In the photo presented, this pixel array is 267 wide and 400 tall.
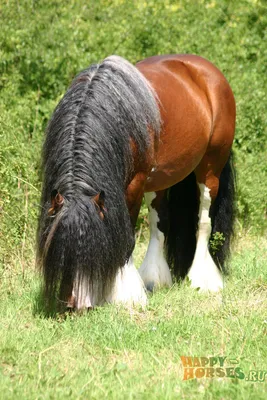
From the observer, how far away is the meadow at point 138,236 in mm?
3953

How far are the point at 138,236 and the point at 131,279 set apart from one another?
2.83 meters

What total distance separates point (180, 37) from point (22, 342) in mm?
7277

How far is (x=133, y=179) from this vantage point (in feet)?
17.7

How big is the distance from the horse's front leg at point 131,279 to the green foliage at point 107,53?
134 centimetres

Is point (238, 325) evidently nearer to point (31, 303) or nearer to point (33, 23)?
point (31, 303)

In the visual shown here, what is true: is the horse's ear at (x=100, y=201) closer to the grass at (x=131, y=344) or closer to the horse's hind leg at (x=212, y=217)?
the grass at (x=131, y=344)

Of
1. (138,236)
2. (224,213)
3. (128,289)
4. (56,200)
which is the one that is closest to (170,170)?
(224,213)

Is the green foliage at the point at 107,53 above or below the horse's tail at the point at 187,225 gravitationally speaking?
above

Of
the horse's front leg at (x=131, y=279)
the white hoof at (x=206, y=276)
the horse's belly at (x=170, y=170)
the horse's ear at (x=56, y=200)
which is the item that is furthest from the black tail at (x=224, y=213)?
the horse's ear at (x=56, y=200)

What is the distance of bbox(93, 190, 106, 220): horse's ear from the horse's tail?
5.85 feet

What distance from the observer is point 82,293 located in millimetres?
4723

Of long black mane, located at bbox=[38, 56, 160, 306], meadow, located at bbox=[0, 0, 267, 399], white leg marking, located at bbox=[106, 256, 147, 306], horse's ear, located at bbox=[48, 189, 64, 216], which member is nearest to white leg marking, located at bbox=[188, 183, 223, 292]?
meadow, located at bbox=[0, 0, 267, 399]

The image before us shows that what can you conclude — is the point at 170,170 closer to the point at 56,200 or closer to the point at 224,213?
the point at 224,213

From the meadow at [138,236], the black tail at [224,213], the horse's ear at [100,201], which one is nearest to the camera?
the meadow at [138,236]
